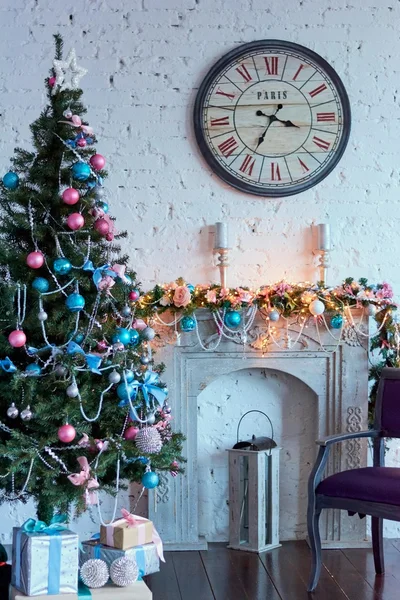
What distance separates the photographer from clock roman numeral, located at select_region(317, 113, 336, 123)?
467cm

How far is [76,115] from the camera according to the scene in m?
3.34

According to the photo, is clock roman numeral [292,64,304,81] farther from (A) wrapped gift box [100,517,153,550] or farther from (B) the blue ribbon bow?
(A) wrapped gift box [100,517,153,550]

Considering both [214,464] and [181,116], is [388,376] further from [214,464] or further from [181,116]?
[181,116]

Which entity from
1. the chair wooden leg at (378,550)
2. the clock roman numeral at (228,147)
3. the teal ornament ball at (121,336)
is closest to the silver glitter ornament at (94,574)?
the teal ornament ball at (121,336)

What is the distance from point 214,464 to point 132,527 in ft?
4.18

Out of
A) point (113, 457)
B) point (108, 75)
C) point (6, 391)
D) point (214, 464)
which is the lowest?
point (214, 464)

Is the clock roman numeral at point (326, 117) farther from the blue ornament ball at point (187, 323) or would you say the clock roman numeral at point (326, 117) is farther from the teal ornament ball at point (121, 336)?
the teal ornament ball at point (121, 336)

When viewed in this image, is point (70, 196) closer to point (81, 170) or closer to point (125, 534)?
point (81, 170)

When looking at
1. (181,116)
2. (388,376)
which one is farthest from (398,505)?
(181,116)

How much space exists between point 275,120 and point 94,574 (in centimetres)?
267

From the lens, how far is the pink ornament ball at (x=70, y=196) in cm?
321

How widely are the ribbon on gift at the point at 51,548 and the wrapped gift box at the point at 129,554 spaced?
216 millimetres

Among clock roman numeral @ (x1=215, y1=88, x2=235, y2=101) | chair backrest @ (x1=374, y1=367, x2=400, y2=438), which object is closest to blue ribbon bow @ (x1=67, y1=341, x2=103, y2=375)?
chair backrest @ (x1=374, y1=367, x2=400, y2=438)

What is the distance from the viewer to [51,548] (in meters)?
3.14
